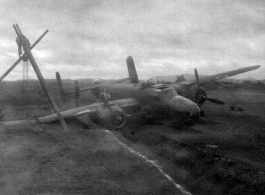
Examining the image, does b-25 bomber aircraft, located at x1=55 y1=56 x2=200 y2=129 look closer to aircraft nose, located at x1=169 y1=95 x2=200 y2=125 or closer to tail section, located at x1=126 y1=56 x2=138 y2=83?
aircraft nose, located at x1=169 y1=95 x2=200 y2=125

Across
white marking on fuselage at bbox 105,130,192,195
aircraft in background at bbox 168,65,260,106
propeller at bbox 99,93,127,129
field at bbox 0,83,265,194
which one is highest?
aircraft in background at bbox 168,65,260,106

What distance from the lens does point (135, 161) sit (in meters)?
11.6

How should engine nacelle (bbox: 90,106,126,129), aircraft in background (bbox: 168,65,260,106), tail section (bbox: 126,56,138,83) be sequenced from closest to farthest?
engine nacelle (bbox: 90,106,126,129) < aircraft in background (bbox: 168,65,260,106) < tail section (bbox: 126,56,138,83)

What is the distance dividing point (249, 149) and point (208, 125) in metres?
6.86

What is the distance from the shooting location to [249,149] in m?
12.1

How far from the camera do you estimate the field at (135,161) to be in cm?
855

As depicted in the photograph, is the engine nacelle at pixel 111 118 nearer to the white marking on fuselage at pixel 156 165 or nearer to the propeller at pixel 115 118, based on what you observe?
the propeller at pixel 115 118

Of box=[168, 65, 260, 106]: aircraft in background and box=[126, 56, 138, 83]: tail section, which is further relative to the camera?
box=[126, 56, 138, 83]: tail section

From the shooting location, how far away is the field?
8.55m

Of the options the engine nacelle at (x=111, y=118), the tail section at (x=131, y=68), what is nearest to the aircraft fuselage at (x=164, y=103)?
the engine nacelle at (x=111, y=118)

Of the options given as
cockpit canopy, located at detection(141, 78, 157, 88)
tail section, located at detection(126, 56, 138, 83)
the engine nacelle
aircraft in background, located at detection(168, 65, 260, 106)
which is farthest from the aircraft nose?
tail section, located at detection(126, 56, 138, 83)

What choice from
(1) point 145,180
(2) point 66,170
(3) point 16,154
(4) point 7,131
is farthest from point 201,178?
(4) point 7,131

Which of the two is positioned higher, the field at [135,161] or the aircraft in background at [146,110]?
the aircraft in background at [146,110]

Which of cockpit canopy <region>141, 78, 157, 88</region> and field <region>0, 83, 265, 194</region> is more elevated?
cockpit canopy <region>141, 78, 157, 88</region>
